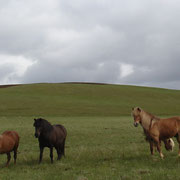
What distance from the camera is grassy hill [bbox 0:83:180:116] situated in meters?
52.9

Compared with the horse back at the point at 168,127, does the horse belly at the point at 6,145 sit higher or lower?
lower

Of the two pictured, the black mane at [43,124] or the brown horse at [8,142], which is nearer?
the brown horse at [8,142]

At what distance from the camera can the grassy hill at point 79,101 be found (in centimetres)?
5288

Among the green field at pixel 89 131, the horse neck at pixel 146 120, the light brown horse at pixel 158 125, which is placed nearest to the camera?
the green field at pixel 89 131

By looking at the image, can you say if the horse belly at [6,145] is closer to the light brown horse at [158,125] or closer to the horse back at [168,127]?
the light brown horse at [158,125]

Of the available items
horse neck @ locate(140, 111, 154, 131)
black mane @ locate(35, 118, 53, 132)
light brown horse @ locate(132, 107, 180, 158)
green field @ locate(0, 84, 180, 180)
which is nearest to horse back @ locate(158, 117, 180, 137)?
light brown horse @ locate(132, 107, 180, 158)

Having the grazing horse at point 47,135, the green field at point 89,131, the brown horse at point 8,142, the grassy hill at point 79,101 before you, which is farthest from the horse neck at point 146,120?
the grassy hill at point 79,101

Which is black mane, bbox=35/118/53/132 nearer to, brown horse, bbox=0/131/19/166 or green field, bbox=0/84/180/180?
brown horse, bbox=0/131/19/166

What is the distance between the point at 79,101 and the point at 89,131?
39.5m

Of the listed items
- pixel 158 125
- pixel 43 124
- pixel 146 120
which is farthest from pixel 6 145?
pixel 158 125

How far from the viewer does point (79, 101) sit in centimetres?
6506

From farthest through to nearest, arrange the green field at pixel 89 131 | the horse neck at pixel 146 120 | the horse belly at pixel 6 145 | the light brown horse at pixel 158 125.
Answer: the horse neck at pixel 146 120 < the light brown horse at pixel 158 125 < the horse belly at pixel 6 145 < the green field at pixel 89 131

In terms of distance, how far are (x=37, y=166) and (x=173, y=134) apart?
235 inches

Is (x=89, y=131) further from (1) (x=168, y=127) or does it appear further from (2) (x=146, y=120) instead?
(1) (x=168, y=127)
